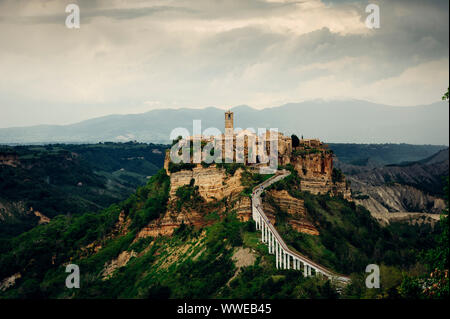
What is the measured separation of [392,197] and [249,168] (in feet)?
360

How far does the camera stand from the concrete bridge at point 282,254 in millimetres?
38375

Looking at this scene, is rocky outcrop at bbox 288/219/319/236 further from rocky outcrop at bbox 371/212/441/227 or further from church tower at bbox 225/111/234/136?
rocky outcrop at bbox 371/212/441/227

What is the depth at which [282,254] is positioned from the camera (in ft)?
135

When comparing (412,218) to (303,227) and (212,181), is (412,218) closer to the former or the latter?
(303,227)

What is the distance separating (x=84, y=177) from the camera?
187 m

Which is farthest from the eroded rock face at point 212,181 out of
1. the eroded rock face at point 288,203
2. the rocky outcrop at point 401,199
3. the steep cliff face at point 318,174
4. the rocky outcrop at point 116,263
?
the rocky outcrop at point 401,199

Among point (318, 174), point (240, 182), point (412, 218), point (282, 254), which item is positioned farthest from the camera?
point (412, 218)

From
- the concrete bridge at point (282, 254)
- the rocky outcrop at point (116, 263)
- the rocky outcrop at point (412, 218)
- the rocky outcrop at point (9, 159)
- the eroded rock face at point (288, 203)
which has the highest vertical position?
the rocky outcrop at point (9, 159)

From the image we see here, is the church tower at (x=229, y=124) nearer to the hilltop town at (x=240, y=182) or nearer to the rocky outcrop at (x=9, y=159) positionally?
the hilltop town at (x=240, y=182)

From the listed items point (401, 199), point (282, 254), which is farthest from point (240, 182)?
point (401, 199)

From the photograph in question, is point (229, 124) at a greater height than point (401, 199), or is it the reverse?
point (229, 124)
